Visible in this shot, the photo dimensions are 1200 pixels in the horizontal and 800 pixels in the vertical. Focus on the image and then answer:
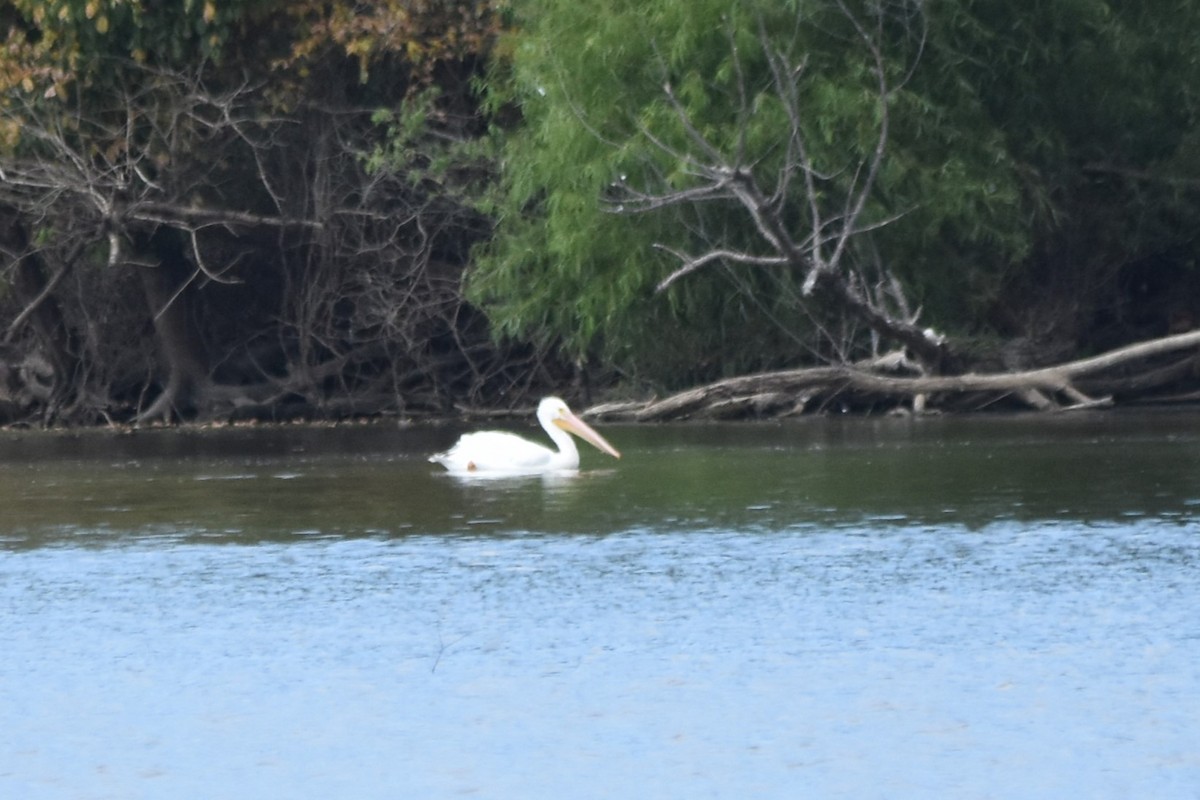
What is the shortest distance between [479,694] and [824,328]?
1298 centimetres

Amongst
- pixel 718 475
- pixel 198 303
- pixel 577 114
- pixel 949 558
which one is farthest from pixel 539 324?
pixel 949 558

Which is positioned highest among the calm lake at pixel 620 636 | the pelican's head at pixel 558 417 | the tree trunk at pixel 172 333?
the tree trunk at pixel 172 333

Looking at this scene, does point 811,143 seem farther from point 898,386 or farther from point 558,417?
point 558,417

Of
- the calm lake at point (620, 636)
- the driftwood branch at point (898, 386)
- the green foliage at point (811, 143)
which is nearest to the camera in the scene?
the calm lake at point (620, 636)

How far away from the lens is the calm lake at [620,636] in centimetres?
631

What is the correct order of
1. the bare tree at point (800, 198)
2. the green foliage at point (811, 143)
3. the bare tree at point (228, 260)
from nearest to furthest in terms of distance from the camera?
the bare tree at point (800, 198), the green foliage at point (811, 143), the bare tree at point (228, 260)

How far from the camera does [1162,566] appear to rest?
9.46 m

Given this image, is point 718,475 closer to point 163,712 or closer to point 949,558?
point 949,558

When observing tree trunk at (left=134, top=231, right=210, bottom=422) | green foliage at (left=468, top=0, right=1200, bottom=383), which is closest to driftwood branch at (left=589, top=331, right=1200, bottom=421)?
green foliage at (left=468, top=0, right=1200, bottom=383)

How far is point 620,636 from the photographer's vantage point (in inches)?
321

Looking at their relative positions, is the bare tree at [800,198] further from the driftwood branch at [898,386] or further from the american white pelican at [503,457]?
the american white pelican at [503,457]

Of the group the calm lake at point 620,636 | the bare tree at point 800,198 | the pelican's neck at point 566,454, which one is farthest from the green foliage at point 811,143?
the calm lake at point 620,636

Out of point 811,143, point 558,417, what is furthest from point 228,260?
point 558,417

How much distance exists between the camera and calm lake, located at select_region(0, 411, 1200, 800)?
6.31 m
